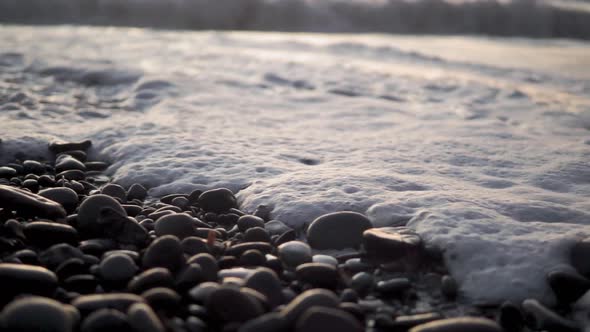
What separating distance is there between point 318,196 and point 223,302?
3.56ft

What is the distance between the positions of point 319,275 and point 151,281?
0.55 metres

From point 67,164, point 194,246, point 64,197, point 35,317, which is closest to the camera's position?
point 35,317

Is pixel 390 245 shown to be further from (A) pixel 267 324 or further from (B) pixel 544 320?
(A) pixel 267 324

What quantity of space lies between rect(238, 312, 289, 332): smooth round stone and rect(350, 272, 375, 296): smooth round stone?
427 millimetres

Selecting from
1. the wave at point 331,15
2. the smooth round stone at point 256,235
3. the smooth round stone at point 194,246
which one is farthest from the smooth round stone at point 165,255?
the wave at point 331,15

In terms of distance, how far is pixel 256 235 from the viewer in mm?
2176

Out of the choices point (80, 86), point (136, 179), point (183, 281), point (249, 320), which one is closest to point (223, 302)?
point (249, 320)

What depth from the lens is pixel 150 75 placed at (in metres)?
5.46

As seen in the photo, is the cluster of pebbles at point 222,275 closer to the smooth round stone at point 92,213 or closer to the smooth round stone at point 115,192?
the smooth round stone at point 92,213

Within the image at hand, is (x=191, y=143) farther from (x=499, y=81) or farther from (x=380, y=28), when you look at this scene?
(x=380, y=28)

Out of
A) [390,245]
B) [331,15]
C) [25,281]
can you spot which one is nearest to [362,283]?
[390,245]

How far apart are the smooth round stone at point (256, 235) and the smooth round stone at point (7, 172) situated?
56.5 inches

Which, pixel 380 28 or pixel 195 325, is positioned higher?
pixel 380 28

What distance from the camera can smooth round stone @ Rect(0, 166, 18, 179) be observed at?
9.23 feet
